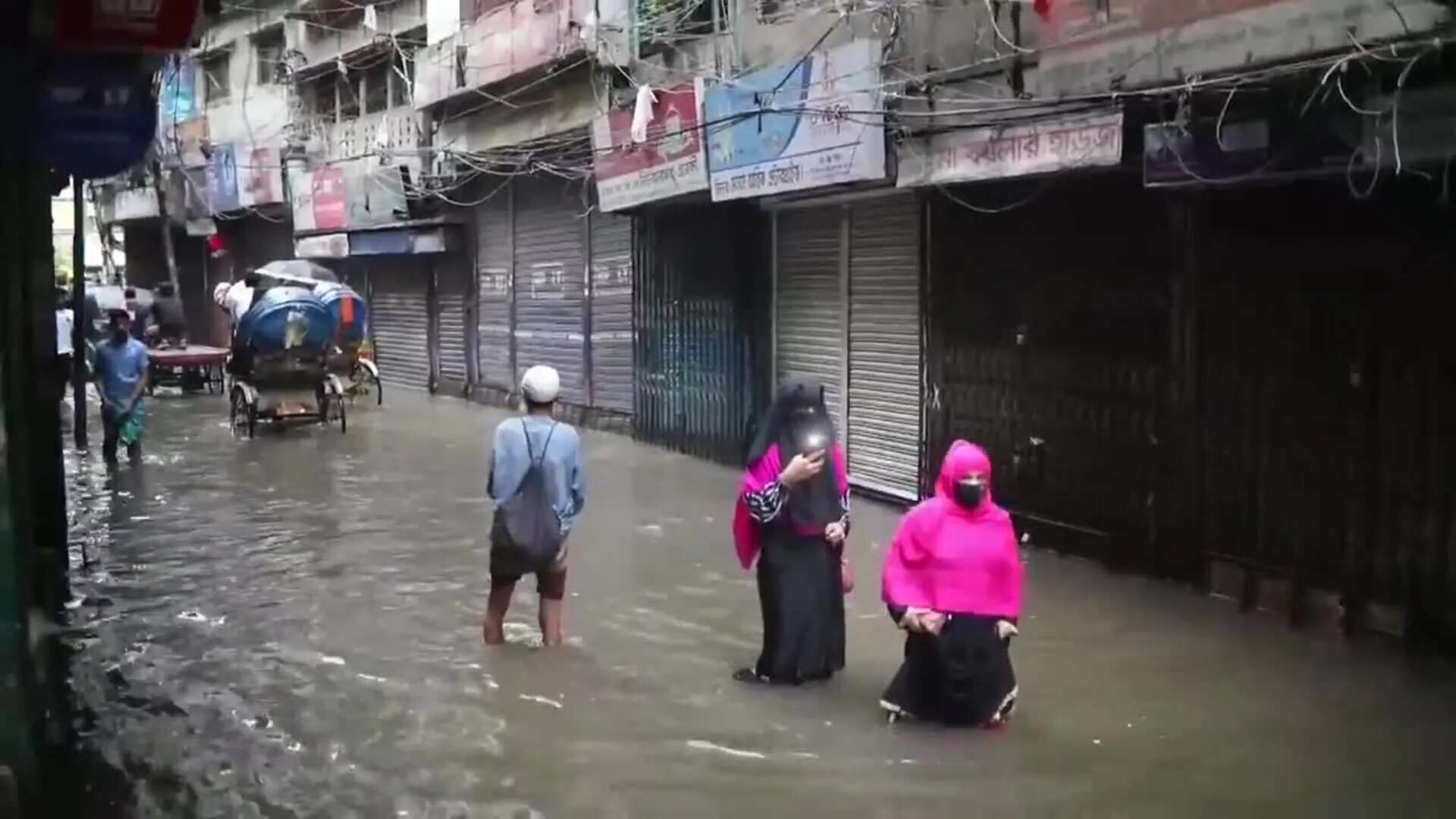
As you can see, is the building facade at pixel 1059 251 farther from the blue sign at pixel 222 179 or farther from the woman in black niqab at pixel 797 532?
the blue sign at pixel 222 179

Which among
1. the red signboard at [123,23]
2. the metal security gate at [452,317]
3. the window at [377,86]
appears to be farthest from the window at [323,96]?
the red signboard at [123,23]

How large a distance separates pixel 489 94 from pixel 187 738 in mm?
16382

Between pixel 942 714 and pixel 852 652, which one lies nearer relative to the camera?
pixel 942 714

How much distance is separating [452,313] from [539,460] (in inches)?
769

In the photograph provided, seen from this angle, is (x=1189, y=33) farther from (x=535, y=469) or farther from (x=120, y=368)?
(x=120, y=368)

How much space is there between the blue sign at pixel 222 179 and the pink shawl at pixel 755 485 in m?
28.5

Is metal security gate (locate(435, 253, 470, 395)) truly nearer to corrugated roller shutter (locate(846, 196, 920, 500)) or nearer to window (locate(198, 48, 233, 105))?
window (locate(198, 48, 233, 105))

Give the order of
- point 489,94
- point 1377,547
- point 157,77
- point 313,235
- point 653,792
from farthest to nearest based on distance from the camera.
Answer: point 313,235 → point 489,94 → point 157,77 → point 1377,547 → point 653,792

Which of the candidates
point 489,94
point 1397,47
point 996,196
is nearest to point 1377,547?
point 1397,47

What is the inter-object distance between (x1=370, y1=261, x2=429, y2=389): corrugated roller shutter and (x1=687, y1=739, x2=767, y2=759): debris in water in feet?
71.9

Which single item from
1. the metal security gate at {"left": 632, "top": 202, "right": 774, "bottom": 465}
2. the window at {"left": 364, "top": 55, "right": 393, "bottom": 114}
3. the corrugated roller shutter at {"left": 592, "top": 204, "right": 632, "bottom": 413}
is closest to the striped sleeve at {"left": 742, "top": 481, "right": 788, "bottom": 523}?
the metal security gate at {"left": 632, "top": 202, "right": 774, "bottom": 465}

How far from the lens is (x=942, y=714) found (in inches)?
267

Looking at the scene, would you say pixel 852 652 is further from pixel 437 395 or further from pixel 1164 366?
pixel 437 395

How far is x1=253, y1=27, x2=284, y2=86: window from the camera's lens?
1347 inches
